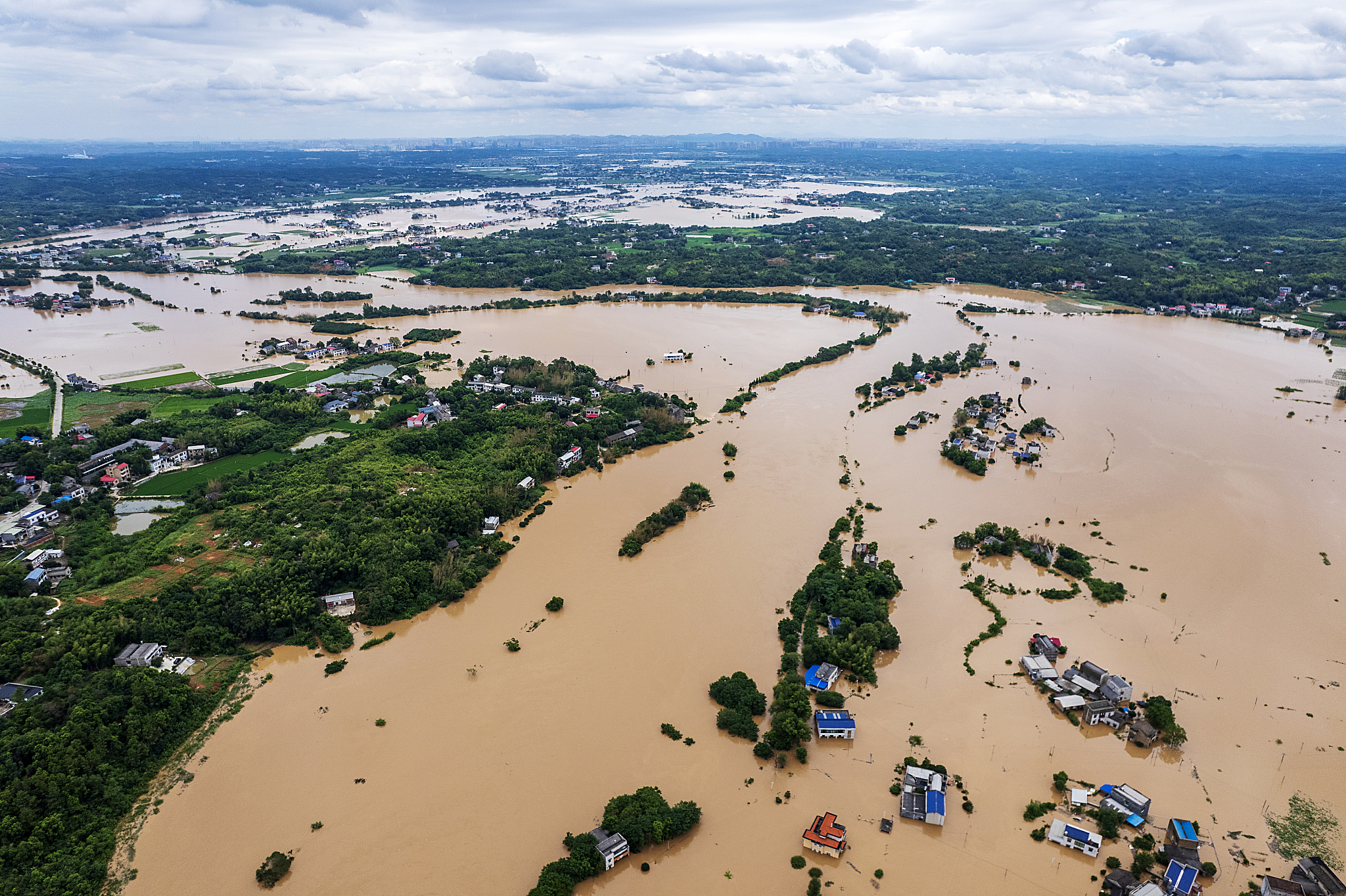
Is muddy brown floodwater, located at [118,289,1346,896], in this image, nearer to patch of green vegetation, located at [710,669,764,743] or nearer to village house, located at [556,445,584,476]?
patch of green vegetation, located at [710,669,764,743]

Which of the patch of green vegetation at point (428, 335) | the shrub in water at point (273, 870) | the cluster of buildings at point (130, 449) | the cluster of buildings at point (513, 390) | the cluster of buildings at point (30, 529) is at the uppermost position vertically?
the patch of green vegetation at point (428, 335)

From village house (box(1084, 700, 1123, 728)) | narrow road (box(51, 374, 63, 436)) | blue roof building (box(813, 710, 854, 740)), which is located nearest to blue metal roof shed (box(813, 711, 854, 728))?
blue roof building (box(813, 710, 854, 740))

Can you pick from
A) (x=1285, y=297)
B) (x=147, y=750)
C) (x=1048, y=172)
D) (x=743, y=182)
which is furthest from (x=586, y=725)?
(x=1048, y=172)

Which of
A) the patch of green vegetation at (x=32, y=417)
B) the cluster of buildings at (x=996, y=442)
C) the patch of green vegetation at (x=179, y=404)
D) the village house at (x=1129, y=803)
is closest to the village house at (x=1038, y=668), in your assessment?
the village house at (x=1129, y=803)

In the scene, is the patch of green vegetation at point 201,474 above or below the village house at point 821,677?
above

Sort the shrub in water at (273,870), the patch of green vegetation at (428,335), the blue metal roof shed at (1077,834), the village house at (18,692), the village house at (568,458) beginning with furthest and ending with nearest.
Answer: the patch of green vegetation at (428,335) → the village house at (568,458) → the village house at (18,692) → the blue metal roof shed at (1077,834) → the shrub in water at (273,870)

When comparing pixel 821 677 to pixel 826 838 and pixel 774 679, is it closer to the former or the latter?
pixel 774 679

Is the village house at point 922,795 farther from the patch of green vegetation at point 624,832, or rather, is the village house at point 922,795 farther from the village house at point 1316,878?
the village house at point 1316,878
